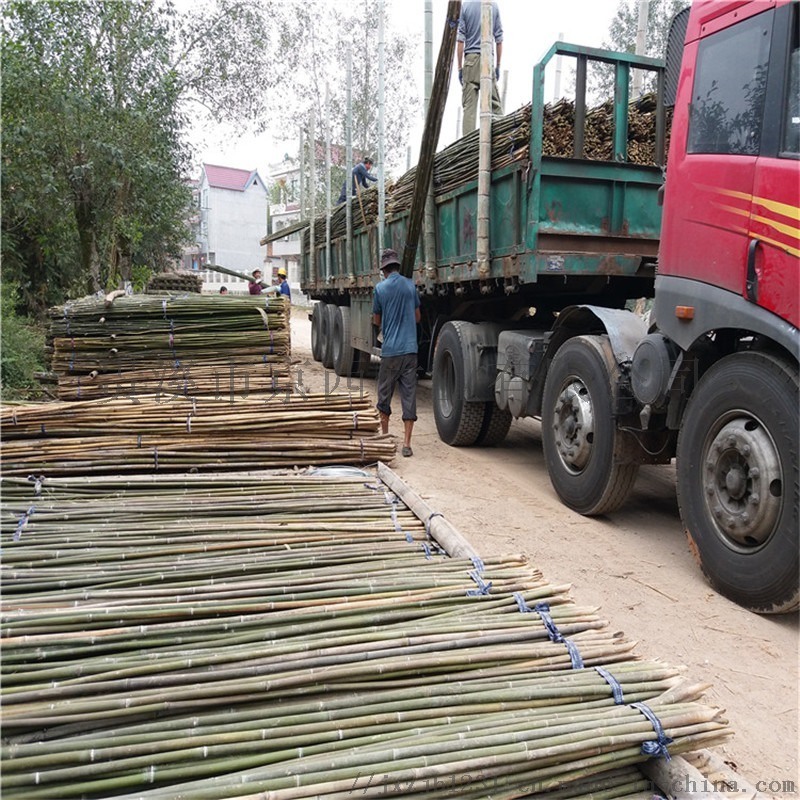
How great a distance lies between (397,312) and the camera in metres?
6.38

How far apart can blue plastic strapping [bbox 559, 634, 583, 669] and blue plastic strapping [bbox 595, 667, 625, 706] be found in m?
0.06

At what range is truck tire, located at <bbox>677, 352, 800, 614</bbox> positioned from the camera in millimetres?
3000

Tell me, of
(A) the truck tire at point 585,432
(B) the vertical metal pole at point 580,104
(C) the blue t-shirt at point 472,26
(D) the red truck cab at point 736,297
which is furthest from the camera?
(C) the blue t-shirt at point 472,26

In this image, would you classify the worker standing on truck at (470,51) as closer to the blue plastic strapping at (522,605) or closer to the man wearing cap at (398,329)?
the man wearing cap at (398,329)

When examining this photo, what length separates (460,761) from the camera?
1685mm

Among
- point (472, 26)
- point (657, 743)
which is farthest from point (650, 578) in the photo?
point (472, 26)

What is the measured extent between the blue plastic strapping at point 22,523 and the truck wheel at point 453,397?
4.05m

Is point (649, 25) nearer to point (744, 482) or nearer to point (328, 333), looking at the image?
point (328, 333)

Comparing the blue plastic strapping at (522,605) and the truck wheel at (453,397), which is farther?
→ the truck wheel at (453,397)

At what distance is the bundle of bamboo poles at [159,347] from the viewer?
6.97 m

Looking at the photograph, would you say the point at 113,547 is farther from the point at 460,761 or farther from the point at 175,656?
the point at 460,761

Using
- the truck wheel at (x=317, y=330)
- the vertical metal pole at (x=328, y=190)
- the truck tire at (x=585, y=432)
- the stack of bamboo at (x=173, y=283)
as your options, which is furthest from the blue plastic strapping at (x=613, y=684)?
the stack of bamboo at (x=173, y=283)

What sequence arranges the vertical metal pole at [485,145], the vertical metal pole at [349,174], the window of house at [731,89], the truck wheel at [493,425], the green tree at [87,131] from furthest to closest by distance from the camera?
the green tree at [87,131], the vertical metal pole at [349,174], the truck wheel at [493,425], the vertical metal pole at [485,145], the window of house at [731,89]

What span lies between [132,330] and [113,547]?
15.1ft
